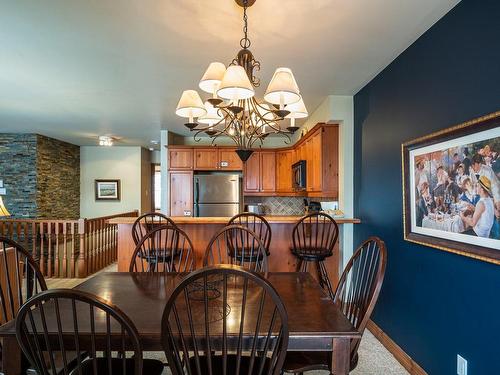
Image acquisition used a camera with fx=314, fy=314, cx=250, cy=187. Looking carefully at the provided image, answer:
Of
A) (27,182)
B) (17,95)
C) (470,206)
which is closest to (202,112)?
(470,206)

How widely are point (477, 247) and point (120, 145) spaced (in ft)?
24.4

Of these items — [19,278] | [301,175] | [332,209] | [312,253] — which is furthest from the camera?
[301,175]

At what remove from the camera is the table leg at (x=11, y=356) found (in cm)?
130

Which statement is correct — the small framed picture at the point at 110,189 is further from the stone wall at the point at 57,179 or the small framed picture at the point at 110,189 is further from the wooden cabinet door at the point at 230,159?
the wooden cabinet door at the point at 230,159

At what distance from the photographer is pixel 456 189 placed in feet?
6.38

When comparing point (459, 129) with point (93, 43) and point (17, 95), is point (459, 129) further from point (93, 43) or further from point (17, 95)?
point (17, 95)

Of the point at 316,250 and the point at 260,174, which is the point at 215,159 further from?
the point at 316,250

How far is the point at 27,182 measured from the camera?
6.10 m

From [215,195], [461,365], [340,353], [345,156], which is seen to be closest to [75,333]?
[340,353]

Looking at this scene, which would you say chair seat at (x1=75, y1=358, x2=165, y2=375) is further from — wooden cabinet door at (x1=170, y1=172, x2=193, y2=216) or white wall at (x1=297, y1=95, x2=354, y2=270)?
wooden cabinet door at (x1=170, y1=172, x2=193, y2=216)

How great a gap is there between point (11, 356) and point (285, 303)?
1227mm

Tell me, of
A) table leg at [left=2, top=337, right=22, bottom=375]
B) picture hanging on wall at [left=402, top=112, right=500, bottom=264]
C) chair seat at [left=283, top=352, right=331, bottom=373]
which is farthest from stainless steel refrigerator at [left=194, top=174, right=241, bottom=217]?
table leg at [left=2, top=337, right=22, bottom=375]

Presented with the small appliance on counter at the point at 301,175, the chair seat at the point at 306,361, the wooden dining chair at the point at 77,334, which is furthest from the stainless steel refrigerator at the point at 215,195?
the chair seat at the point at 306,361

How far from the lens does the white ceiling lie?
2012 millimetres
